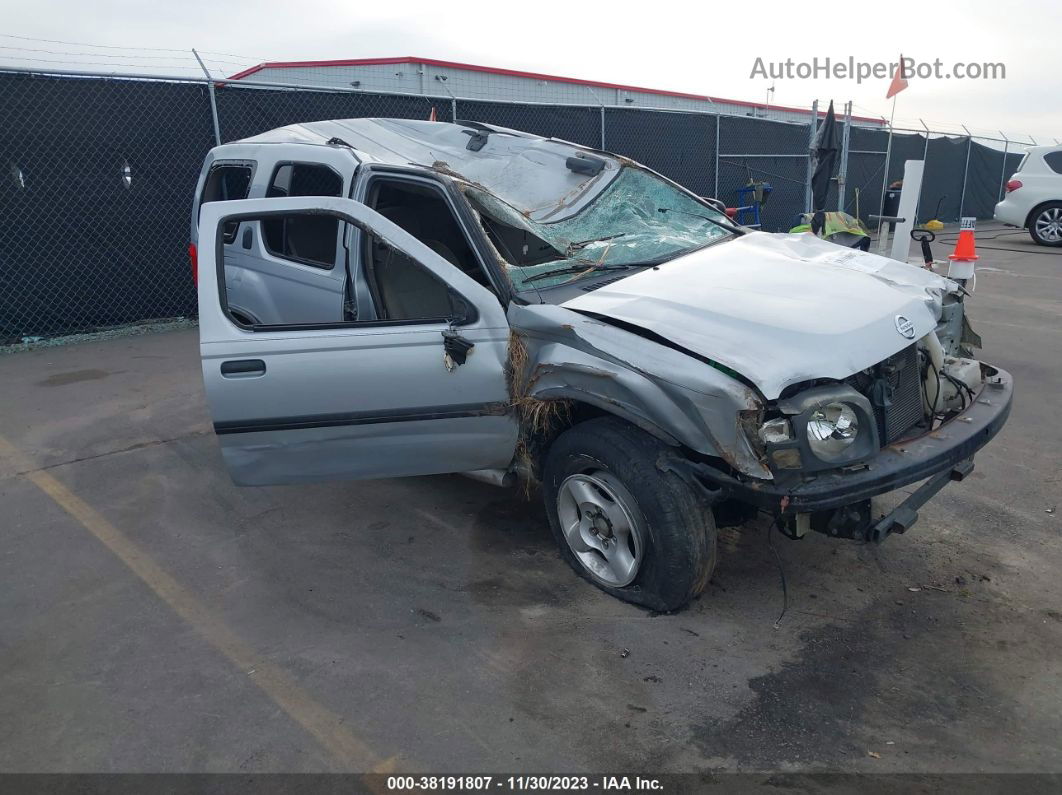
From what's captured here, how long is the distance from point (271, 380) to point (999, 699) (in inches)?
123

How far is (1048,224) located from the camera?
47.4 ft

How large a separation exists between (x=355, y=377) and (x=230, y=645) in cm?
122

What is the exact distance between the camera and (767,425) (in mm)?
2859

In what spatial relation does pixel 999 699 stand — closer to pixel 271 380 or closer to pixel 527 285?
pixel 527 285

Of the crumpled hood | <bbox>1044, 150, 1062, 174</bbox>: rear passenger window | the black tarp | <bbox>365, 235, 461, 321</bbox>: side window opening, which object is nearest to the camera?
the crumpled hood

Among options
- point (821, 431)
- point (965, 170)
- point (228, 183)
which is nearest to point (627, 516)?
point (821, 431)

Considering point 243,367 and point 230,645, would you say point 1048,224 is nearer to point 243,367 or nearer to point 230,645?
point 243,367

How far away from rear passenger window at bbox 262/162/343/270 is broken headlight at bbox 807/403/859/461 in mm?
2616

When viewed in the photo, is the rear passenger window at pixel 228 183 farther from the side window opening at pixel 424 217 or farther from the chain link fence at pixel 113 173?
the chain link fence at pixel 113 173

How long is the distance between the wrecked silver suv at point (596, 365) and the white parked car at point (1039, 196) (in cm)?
1253

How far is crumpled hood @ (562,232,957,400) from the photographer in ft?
9.65

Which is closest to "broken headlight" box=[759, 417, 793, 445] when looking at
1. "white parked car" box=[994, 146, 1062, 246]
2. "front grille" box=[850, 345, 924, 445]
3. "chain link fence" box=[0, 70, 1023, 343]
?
"front grille" box=[850, 345, 924, 445]

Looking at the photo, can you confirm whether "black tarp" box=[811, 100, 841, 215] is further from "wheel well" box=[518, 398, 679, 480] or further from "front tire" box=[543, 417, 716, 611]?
"front tire" box=[543, 417, 716, 611]

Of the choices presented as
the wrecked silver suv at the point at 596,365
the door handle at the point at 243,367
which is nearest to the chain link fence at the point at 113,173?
the wrecked silver suv at the point at 596,365
